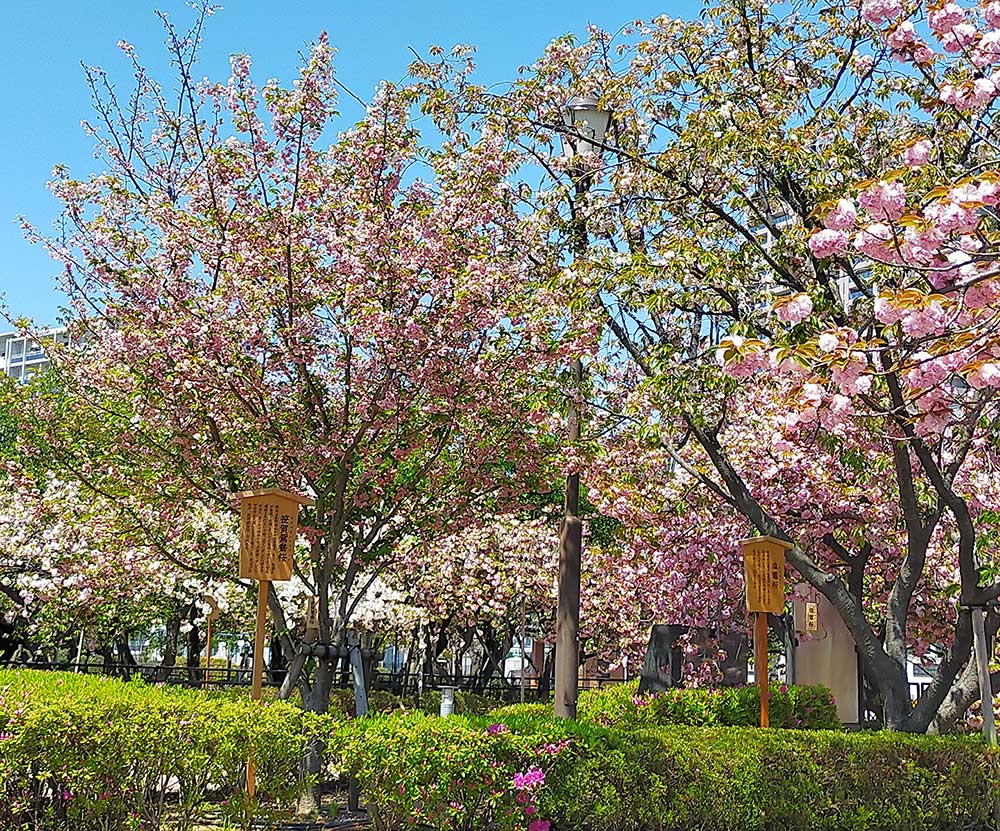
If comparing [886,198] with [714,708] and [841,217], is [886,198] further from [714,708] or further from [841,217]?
[714,708]

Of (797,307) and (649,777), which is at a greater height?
(797,307)

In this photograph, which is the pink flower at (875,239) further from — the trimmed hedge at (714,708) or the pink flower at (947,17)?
the trimmed hedge at (714,708)

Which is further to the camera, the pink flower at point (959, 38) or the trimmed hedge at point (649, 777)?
the trimmed hedge at point (649, 777)

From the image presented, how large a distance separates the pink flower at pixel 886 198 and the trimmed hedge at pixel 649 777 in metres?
3.53

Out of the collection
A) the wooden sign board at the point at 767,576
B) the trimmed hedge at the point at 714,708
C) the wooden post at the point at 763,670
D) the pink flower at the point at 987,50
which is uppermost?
the pink flower at the point at 987,50

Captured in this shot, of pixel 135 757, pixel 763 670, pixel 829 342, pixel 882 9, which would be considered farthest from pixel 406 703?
pixel 882 9

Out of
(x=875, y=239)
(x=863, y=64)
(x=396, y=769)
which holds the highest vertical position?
(x=863, y=64)

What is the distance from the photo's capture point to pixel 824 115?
27.1 ft

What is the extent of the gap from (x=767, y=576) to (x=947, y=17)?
4947mm

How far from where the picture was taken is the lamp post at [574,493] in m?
8.01

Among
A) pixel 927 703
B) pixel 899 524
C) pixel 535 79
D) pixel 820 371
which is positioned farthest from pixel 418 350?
pixel 899 524

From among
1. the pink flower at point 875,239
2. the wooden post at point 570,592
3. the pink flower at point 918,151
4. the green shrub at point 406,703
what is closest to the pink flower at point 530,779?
the wooden post at point 570,592

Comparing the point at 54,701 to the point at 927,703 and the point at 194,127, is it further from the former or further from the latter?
the point at 927,703

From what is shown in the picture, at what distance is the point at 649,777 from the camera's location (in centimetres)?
611
